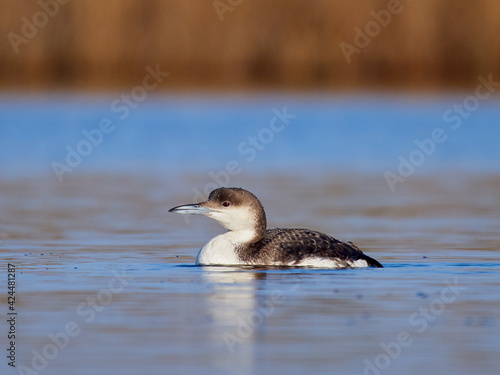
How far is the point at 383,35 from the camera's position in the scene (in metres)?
27.2

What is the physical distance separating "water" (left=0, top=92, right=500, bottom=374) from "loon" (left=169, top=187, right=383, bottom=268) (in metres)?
0.15

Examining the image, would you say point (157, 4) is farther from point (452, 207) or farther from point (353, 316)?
point (353, 316)

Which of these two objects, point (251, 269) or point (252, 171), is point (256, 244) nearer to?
point (251, 269)

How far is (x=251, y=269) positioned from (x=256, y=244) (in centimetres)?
33

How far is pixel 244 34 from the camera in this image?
90.0ft

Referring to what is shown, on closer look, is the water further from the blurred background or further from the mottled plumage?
the mottled plumage

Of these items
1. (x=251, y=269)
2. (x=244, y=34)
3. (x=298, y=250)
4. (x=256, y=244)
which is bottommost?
(x=251, y=269)

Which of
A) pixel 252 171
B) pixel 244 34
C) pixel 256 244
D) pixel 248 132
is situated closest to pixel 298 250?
pixel 256 244

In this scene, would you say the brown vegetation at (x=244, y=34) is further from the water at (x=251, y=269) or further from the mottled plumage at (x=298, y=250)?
the mottled plumage at (x=298, y=250)

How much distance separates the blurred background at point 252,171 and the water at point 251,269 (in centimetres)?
3

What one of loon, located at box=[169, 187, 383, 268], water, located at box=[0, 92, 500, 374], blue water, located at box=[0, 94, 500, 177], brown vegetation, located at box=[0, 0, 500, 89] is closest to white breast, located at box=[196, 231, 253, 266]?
loon, located at box=[169, 187, 383, 268]

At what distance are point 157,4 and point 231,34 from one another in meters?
1.53

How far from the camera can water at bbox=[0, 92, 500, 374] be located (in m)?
6.57

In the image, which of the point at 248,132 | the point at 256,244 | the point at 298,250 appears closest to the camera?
the point at 298,250
